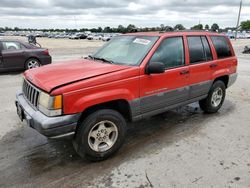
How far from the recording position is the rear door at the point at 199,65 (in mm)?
4652

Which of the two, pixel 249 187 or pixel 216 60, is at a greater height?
pixel 216 60

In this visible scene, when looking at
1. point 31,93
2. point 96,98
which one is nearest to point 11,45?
point 31,93

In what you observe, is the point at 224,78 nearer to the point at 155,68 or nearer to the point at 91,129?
the point at 155,68

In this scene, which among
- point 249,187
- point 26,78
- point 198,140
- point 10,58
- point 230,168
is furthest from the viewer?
point 10,58

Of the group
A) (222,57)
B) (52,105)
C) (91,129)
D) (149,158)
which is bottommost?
(149,158)

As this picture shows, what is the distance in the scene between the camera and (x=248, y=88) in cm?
809

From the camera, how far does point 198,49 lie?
190 inches

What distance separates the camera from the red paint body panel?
3.17m

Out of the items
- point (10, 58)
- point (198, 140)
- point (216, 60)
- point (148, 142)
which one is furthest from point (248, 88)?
point (10, 58)

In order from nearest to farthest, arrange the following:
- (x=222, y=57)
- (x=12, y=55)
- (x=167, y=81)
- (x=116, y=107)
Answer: (x=116, y=107) < (x=167, y=81) < (x=222, y=57) < (x=12, y=55)

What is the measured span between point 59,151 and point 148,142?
1425 mm

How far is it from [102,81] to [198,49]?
2.35 meters

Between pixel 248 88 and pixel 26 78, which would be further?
pixel 248 88

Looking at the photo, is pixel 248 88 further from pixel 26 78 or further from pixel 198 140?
pixel 26 78
